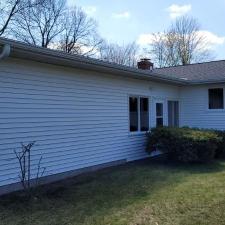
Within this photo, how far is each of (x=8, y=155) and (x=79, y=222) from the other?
2858mm

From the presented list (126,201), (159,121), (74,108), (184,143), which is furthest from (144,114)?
(126,201)

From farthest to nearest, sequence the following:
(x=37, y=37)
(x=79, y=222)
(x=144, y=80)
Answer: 1. (x=37, y=37)
2. (x=144, y=80)
3. (x=79, y=222)

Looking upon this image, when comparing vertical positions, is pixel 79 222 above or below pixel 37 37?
below

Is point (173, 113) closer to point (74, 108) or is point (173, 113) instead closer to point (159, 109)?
point (159, 109)

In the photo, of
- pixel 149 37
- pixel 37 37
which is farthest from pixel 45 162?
pixel 149 37

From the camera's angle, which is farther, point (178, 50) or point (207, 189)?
point (178, 50)

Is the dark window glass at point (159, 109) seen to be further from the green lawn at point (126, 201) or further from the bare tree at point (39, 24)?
the bare tree at point (39, 24)

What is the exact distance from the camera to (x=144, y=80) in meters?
13.9

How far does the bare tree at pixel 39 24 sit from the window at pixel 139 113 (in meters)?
20.4

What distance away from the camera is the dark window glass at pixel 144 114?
Result: 1396cm

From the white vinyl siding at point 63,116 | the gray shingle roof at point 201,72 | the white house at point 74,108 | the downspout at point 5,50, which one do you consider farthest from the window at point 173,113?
the downspout at point 5,50

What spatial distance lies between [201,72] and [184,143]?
21.5 feet

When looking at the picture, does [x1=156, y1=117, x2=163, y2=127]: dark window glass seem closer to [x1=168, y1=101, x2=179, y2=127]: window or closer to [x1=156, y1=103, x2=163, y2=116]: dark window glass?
[x1=156, y1=103, x2=163, y2=116]: dark window glass

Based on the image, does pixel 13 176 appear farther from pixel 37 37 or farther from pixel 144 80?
pixel 37 37
